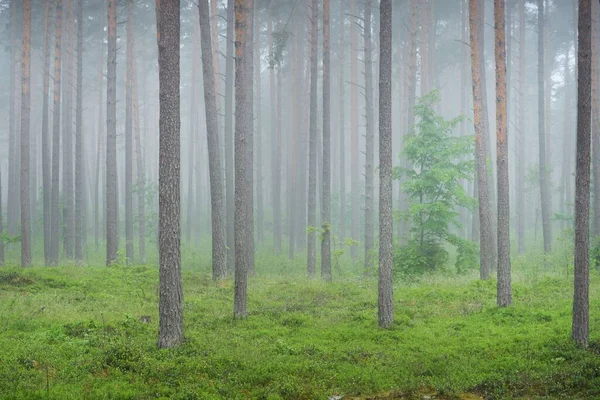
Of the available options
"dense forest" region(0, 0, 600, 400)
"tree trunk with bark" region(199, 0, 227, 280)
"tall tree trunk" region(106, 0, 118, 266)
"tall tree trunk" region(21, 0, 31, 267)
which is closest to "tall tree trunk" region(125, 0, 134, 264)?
"dense forest" region(0, 0, 600, 400)

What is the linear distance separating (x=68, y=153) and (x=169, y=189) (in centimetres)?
1956

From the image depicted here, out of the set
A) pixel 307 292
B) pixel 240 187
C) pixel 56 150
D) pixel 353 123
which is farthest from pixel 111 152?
pixel 353 123

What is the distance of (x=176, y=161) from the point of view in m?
9.44

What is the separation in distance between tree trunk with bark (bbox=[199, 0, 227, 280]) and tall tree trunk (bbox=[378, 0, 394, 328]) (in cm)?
750

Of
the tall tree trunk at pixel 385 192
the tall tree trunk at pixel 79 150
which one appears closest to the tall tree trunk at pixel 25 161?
the tall tree trunk at pixel 79 150

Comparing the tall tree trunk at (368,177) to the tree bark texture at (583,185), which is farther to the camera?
the tall tree trunk at (368,177)

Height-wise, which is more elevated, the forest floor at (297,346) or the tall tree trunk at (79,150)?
the tall tree trunk at (79,150)

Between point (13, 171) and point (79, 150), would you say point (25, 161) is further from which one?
point (13, 171)

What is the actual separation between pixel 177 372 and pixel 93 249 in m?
23.9

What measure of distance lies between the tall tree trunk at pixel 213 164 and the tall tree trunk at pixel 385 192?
750 centimetres

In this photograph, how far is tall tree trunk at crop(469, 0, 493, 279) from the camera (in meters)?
15.7

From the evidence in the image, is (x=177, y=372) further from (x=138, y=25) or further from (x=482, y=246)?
(x=138, y=25)

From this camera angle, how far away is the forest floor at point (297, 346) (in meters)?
7.48

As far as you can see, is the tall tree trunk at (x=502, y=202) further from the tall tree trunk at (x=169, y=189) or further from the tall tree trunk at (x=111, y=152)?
the tall tree trunk at (x=111, y=152)
